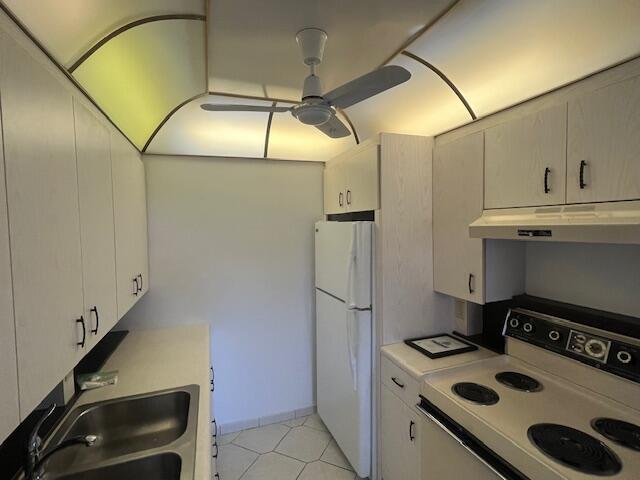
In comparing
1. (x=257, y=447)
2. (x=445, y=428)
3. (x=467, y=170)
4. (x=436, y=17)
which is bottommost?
(x=257, y=447)

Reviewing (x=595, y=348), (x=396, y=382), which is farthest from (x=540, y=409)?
(x=396, y=382)

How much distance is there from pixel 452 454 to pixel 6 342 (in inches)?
64.9

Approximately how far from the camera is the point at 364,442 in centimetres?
212

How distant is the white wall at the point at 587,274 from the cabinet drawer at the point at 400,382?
0.89 meters

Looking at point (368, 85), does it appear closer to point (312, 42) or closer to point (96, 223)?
point (312, 42)

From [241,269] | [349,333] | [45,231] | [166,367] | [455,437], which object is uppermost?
[45,231]

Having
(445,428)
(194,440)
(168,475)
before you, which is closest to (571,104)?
(445,428)

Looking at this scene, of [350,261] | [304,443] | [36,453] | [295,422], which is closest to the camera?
[36,453]

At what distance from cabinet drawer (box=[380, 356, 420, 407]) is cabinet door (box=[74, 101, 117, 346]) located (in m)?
1.50

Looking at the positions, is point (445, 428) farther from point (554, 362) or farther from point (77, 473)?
point (77, 473)

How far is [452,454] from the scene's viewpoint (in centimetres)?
145

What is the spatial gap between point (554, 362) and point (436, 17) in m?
1.74

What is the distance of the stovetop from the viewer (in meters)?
1.08

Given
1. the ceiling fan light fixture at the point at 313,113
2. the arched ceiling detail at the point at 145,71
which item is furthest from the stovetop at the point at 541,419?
the arched ceiling detail at the point at 145,71
